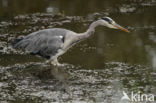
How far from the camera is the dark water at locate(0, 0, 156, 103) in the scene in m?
6.55

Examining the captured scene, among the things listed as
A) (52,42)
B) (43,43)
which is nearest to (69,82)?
(52,42)

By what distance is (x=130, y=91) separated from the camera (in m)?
6.44

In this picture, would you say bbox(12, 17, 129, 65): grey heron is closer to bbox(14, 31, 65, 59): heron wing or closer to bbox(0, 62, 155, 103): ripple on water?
bbox(14, 31, 65, 59): heron wing

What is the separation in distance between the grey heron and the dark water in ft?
0.94

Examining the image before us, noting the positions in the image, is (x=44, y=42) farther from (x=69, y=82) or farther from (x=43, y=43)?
(x=69, y=82)

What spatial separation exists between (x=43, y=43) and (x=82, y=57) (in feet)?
2.85

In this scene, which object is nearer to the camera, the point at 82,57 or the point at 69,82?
the point at 69,82

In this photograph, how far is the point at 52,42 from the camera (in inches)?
311

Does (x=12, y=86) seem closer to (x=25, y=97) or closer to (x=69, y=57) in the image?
(x=25, y=97)

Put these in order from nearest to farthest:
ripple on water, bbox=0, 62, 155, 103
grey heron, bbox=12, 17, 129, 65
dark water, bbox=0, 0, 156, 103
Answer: ripple on water, bbox=0, 62, 155, 103
dark water, bbox=0, 0, 156, 103
grey heron, bbox=12, 17, 129, 65

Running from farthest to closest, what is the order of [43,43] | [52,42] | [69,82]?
[43,43], [52,42], [69,82]

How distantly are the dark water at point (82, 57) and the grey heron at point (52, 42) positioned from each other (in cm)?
29

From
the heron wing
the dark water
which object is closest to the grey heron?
the heron wing

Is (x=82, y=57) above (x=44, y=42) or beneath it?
beneath
